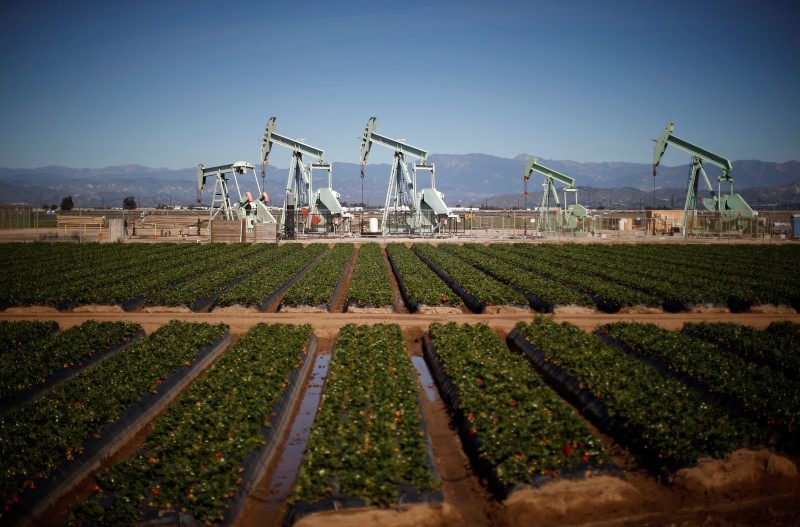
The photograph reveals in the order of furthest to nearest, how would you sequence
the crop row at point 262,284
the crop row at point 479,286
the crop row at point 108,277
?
the crop row at point 108,277 < the crop row at point 262,284 < the crop row at point 479,286

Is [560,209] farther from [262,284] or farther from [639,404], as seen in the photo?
[639,404]

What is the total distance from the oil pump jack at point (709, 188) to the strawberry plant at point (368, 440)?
5435cm

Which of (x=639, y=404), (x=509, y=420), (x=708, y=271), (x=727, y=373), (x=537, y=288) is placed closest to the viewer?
(x=509, y=420)

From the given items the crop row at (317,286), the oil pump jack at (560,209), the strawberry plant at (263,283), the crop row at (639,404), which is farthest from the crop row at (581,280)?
the oil pump jack at (560,209)

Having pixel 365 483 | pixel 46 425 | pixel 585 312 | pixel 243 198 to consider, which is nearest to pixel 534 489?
pixel 365 483

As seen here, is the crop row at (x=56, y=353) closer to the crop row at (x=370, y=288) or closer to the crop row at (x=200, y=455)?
the crop row at (x=200, y=455)

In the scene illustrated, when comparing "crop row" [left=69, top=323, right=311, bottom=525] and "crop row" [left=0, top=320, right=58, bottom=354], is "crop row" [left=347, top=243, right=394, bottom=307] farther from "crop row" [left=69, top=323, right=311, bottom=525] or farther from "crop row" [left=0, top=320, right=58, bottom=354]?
"crop row" [left=0, top=320, right=58, bottom=354]

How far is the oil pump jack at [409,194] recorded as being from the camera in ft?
200

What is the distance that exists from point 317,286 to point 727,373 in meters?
16.3

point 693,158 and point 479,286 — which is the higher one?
point 693,158

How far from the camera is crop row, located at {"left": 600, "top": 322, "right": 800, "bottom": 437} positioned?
10.6 meters

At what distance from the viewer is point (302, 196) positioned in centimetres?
6438

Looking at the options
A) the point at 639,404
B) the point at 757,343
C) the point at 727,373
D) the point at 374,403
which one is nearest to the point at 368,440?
the point at 374,403

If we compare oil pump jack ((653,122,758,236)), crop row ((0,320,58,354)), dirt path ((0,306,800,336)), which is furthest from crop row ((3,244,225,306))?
oil pump jack ((653,122,758,236))
